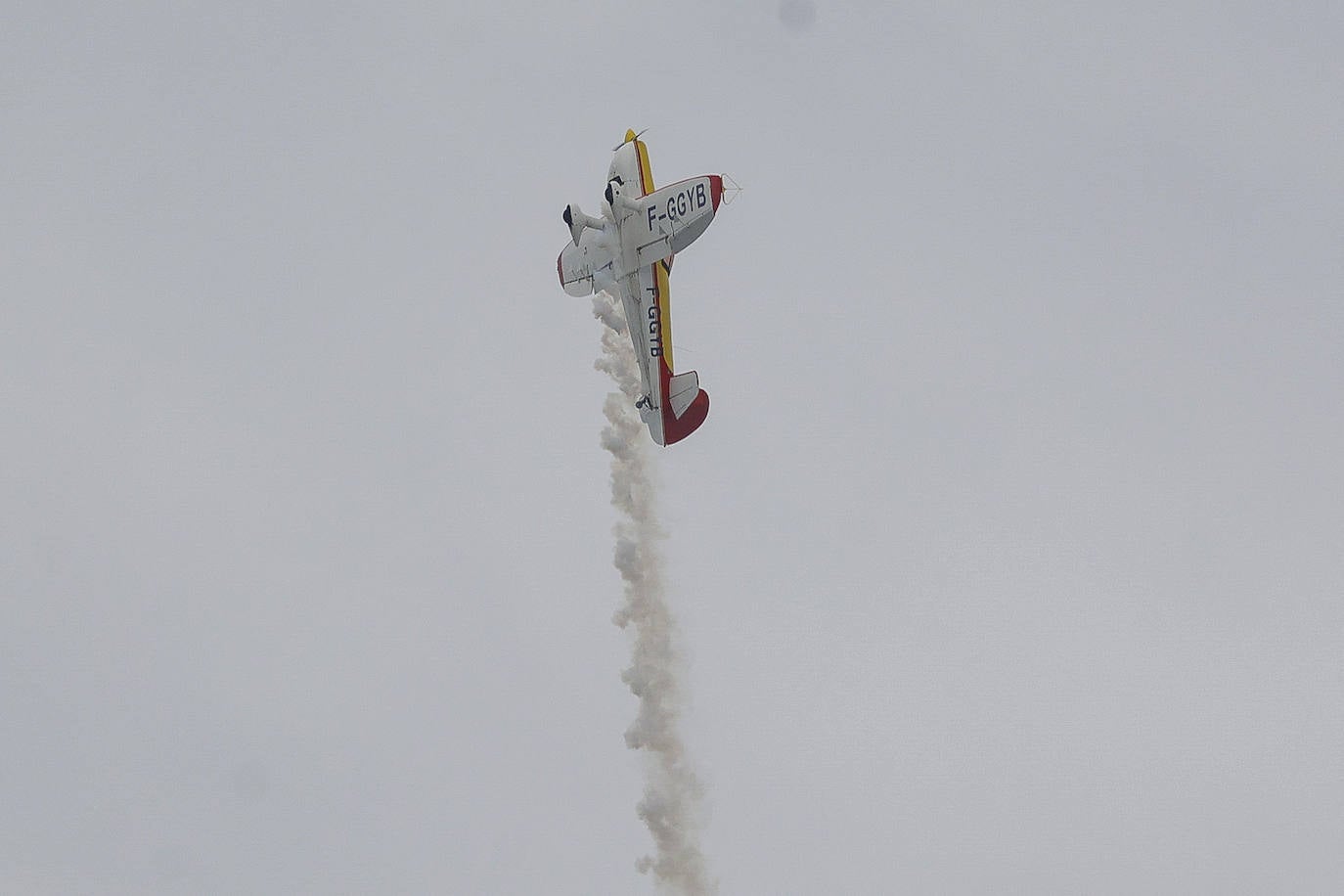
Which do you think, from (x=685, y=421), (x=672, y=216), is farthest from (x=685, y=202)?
(x=685, y=421)

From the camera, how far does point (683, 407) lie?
9869cm

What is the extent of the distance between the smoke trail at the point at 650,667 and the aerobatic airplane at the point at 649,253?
10.3 feet

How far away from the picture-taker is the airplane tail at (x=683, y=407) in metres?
98.6

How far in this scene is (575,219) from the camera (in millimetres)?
97000

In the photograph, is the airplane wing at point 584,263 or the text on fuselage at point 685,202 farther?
the airplane wing at point 584,263

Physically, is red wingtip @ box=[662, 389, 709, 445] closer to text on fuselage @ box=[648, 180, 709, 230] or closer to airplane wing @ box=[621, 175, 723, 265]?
airplane wing @ box=[621, 175, 723, 265]

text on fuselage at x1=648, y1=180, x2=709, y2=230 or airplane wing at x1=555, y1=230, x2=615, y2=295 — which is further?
airplane wing at x1=555, y1=230, x2=615, y2=295

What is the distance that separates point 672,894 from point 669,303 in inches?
827

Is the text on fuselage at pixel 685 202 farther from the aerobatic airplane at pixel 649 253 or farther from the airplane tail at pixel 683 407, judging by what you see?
the airplane tail at pixel 683 407

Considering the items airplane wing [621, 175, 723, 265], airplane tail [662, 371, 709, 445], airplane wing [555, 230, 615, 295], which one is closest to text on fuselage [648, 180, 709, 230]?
airplane wing [621, 175, 723, 265]

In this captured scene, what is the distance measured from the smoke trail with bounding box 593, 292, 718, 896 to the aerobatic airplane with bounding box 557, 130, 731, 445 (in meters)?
3.14

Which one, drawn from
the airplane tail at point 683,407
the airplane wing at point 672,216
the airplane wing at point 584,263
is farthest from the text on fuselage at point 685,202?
the airplane tail at point 683,407

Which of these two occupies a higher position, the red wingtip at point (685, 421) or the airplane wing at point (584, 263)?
the airplane wing at point (584, 263)

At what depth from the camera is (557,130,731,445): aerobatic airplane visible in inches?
3780
